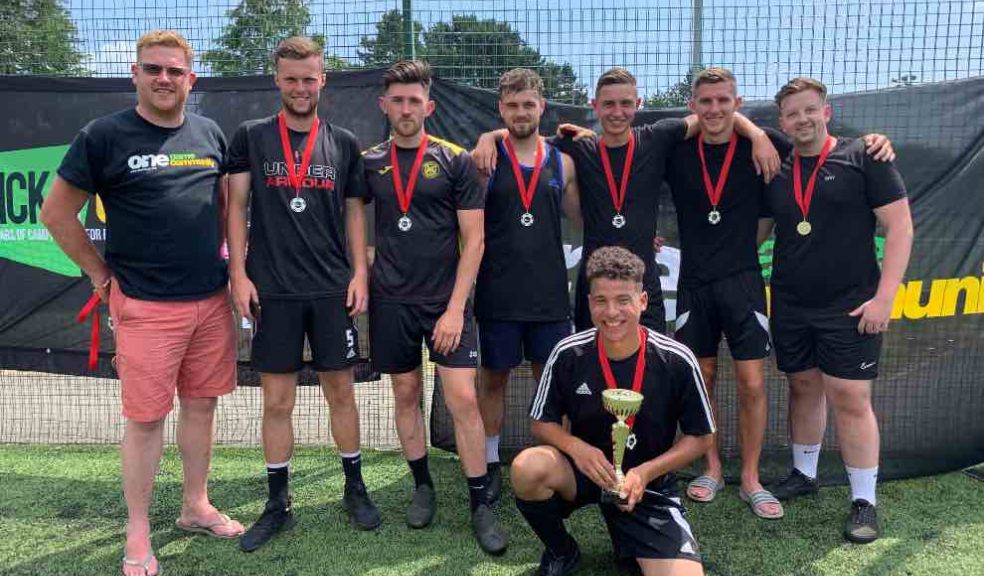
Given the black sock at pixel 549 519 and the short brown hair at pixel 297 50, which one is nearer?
the black sock at pixel 549 519

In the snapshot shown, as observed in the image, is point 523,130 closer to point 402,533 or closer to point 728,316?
point 728,316

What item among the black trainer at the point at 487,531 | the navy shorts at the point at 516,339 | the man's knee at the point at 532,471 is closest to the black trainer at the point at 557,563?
the black trainer at the point at 487,531

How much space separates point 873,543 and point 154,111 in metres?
3.80

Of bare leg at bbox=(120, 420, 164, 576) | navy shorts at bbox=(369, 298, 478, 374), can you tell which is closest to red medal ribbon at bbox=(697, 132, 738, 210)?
navy shorts at bbox=(369, 298, 478, 374)

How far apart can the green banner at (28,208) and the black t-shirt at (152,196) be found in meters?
1.75

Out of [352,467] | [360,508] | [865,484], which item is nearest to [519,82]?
[352,467]

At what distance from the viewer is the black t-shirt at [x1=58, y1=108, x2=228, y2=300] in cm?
286

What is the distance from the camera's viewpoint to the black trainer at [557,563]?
2.89 m

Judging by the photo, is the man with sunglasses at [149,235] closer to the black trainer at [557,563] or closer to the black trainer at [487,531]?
the black trainer at [487,531]

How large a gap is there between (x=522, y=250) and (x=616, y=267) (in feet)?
2.92

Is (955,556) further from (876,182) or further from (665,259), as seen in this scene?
(665,259)

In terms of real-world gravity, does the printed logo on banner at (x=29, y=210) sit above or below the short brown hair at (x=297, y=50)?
below

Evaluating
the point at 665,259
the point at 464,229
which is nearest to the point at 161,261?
the point at 464,229

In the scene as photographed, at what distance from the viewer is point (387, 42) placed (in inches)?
164
